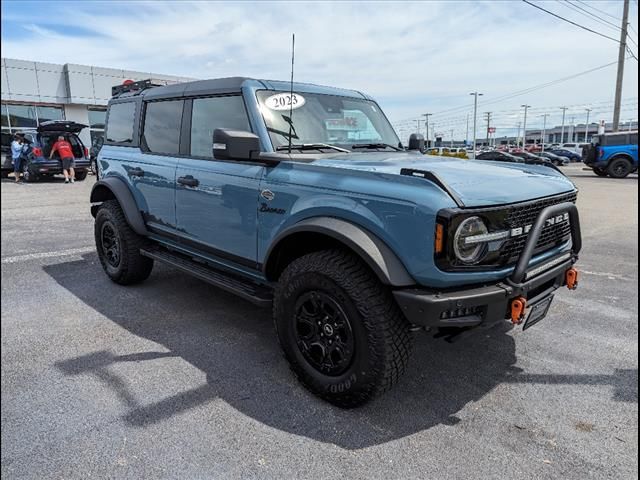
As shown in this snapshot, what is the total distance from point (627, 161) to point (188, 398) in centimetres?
2378

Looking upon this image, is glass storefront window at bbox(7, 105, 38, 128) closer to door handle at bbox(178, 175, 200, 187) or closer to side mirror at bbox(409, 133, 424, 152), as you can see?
door handle at bbox(178, 175, 200, 187)

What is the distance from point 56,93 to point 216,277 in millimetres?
27602

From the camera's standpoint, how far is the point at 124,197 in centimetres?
469

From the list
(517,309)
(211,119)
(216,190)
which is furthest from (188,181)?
(517,309)

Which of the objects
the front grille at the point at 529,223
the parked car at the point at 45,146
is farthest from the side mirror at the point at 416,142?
the parked car at the point at 45,146

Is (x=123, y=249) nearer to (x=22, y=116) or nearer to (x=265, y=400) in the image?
(x=265, y=400)

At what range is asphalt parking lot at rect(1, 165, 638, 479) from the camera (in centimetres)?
235

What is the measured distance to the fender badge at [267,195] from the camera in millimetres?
3188

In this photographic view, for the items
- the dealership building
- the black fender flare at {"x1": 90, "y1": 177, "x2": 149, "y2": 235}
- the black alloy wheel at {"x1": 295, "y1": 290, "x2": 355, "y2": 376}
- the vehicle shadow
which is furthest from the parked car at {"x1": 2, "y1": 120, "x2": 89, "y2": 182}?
the black alloy wheel at {"x1": 295, "y1": 290, "x2": 355, "y2": 376}

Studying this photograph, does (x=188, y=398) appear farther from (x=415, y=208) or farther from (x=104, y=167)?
(x=104, y=167)

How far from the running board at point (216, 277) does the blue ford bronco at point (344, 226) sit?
0.02m

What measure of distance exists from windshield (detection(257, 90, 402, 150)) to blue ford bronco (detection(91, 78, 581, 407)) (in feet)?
0.04

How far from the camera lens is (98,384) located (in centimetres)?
300

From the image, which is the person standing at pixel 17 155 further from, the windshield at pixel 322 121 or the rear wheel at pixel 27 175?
the windshield at pixel 322 121
